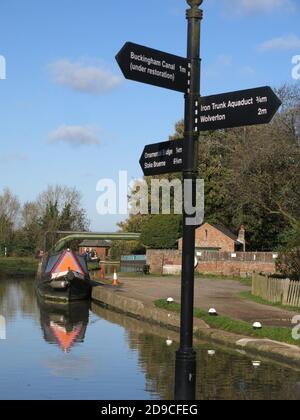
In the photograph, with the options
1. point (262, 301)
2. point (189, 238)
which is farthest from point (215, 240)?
point (189, 238)

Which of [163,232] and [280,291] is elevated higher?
[163,232]

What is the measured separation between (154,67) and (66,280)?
2752 cm

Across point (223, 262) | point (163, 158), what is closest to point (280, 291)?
point (163, 158)

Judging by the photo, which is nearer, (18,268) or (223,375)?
(223,375)

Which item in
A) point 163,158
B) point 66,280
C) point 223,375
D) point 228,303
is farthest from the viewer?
point 66,280

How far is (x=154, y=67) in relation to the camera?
766cm

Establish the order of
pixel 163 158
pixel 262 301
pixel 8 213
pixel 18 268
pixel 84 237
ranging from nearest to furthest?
pixel 163 158, pixel 262 301, pixel 84 237, pixel 18 268, pixel 8 213

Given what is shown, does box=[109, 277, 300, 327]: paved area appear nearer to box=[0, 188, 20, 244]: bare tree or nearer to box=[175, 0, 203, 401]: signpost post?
box=[175, 0, 203, 401]: signpost post

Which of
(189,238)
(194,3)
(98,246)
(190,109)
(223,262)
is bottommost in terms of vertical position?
(223,262)

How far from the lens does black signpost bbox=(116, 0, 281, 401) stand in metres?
7.54

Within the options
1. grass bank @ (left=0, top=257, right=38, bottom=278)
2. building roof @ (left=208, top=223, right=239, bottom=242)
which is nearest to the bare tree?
grass bank @ (left=0, top=257, right=38, bottom=278)

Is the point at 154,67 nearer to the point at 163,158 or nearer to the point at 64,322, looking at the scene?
the point at 163,158

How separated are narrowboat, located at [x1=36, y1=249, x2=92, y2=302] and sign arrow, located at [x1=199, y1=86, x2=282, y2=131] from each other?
88.5 feet
